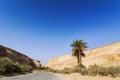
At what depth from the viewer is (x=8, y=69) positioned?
38656 millimetres

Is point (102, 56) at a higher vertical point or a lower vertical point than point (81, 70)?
higher

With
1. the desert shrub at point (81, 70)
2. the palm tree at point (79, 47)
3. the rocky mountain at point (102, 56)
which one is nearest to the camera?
the desert shrub at point (81, 70)

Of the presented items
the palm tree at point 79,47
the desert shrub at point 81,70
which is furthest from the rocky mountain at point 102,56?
the desert shrub at point 81,70

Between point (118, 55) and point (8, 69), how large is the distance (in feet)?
249

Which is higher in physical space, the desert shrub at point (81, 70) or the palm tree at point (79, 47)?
the palm tree at point (79, 47)

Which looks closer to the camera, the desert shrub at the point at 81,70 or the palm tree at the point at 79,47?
A: the desert shrub at the point at 81,70

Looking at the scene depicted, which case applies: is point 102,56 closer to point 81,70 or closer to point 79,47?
point 79,47

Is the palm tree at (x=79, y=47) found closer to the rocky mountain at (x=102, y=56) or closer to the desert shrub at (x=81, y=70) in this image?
the desert shrub at (x=81, y=70)

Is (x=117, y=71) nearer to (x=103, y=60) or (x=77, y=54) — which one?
(x=77, y=54)

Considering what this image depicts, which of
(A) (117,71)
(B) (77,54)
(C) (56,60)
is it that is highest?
(C) (56,60)

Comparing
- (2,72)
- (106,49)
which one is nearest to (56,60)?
(106,49)

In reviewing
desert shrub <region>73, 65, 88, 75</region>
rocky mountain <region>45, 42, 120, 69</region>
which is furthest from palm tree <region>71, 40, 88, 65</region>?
rocky mountain <region>45, 42, 120, 69</region>

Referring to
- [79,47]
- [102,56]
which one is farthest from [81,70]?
[102,56]

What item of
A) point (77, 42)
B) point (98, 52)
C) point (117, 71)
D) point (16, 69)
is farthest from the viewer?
point (98, 52)
